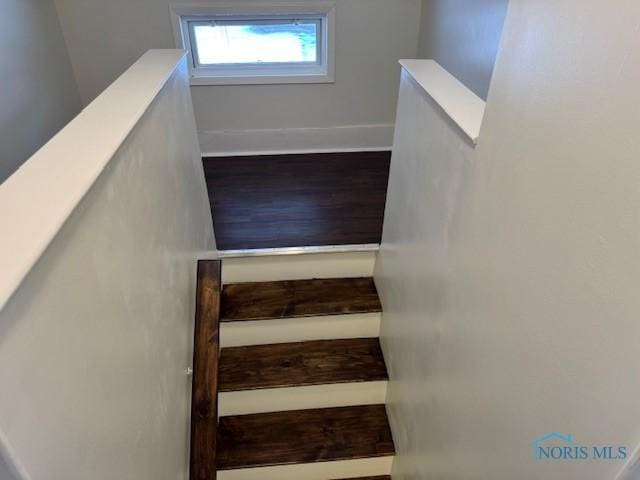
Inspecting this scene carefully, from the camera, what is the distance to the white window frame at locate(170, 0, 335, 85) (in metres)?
2.96

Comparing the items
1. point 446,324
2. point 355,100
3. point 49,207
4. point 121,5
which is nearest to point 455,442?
point 446,324

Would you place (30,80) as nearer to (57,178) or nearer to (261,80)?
(261,80)

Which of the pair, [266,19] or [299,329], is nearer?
[299,329]

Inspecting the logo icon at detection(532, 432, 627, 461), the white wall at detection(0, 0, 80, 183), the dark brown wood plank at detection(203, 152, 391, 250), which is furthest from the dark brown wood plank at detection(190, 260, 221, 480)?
the logo icon at detection(532, 432, 627, 461)

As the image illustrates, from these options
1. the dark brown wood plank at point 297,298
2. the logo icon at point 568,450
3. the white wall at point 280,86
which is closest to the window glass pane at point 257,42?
the white wall at point 280,86

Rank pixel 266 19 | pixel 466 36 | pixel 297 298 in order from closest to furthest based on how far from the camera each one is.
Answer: pixel 297 298 < pixel 466 36 < pixel 266 19

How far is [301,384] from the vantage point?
216 centimetres

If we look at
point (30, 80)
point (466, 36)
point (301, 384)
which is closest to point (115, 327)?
point (301, 384)

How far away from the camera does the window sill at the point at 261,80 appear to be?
10.4 ft

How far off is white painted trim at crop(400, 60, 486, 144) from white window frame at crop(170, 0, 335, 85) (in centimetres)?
154

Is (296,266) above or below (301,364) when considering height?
above

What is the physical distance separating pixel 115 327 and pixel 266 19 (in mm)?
2690

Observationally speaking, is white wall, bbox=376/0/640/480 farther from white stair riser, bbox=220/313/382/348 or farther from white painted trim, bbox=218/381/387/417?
white stair riser, bbox=220/313/382/348

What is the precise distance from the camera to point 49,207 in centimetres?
76
